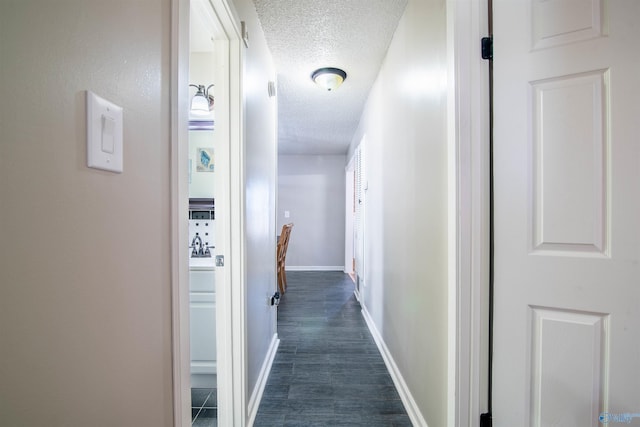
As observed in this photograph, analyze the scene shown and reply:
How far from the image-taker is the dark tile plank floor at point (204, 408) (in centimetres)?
160

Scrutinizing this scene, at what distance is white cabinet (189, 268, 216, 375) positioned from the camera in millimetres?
1793

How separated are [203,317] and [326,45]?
2.18 m

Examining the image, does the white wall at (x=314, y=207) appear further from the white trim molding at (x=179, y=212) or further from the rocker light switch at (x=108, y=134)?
the rocker light switch at (x=108, y=134)

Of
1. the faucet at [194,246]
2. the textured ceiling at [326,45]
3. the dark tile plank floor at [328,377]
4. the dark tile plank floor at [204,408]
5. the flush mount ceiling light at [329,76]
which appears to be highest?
the textured ceiling at [326,45]

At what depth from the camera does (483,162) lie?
1078 mm

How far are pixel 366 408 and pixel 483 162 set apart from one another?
5.15 feet

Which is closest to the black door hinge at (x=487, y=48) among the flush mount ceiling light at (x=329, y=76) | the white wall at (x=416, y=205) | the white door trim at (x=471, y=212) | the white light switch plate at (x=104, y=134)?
the white door trim at (x=471, y=212)

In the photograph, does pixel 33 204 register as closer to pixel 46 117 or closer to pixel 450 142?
pixel 46 117

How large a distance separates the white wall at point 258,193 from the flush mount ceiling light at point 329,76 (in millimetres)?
418

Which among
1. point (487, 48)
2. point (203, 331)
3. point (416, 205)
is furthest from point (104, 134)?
point (203, 331)

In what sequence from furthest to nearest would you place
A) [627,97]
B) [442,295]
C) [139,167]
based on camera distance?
[442,295] < [627,97] < [139,167]

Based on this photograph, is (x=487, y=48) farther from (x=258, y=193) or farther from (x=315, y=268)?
(x=315, y=268)

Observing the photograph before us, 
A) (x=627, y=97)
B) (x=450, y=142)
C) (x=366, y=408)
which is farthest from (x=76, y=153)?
(x=366, y=408)

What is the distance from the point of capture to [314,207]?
19.6ft
